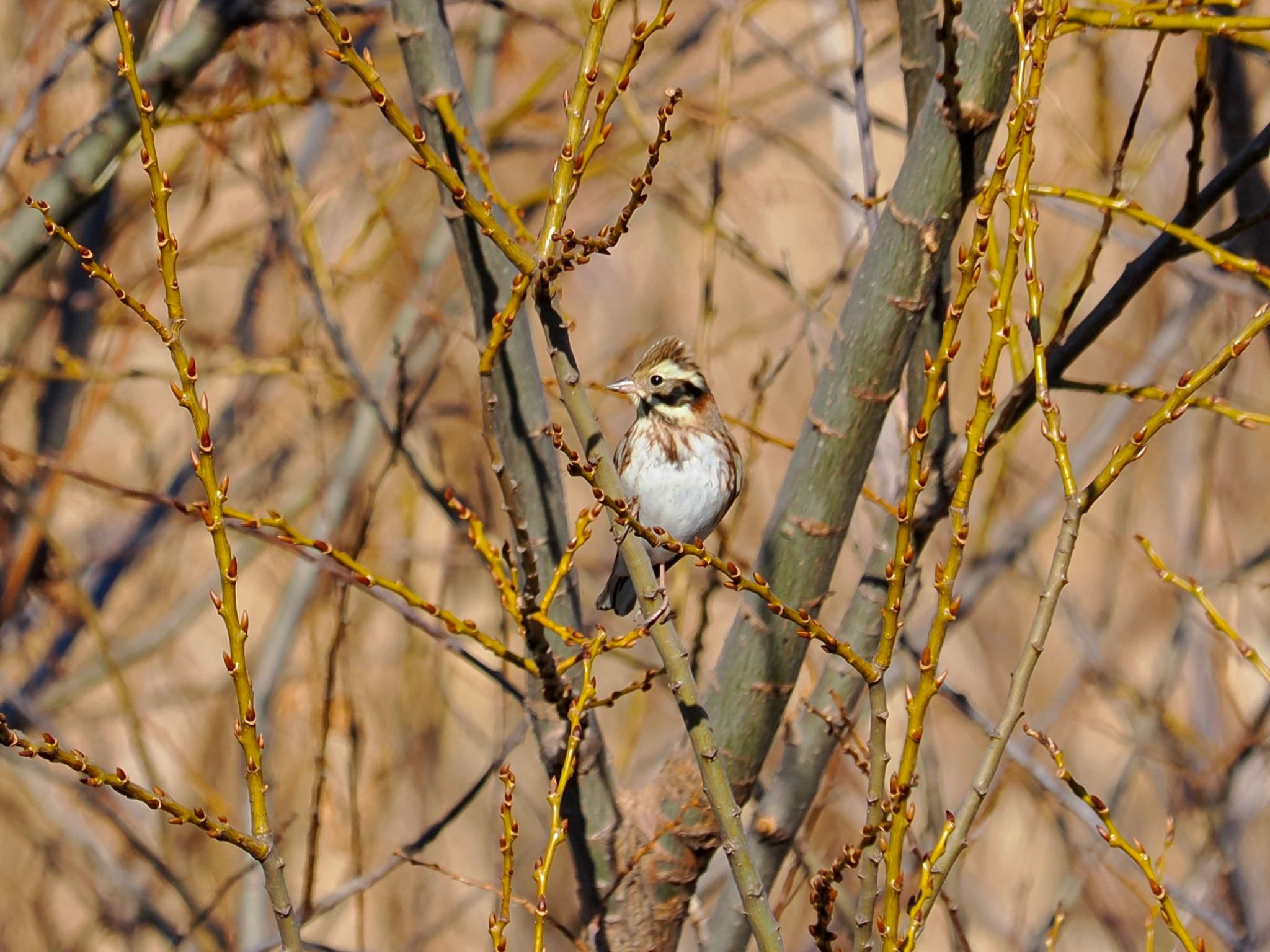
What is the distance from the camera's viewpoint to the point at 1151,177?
6926mm

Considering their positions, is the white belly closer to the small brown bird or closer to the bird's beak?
the small brown bird

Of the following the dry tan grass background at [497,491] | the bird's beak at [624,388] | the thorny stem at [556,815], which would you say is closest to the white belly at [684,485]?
the dry tan grass background at [497,491]

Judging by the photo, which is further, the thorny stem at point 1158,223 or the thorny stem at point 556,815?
the thorny stem at point 1158,223

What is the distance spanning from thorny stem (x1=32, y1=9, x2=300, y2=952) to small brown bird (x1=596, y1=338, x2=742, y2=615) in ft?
5.79

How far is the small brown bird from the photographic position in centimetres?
356

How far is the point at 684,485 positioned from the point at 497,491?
3629 mm

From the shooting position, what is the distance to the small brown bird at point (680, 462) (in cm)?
356

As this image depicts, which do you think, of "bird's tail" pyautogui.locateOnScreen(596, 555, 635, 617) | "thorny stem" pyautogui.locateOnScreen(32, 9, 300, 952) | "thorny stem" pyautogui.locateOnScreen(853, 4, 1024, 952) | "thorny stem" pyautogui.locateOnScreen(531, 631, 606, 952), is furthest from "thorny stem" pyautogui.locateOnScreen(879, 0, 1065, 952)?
"bird's tail" pyautogui.locateOnScreen(596, 555, 635, 617)

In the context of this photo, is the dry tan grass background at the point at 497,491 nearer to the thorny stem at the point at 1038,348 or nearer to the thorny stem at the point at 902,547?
the thorny stem at the point at 902,547

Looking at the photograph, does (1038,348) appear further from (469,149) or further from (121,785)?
(121,785)

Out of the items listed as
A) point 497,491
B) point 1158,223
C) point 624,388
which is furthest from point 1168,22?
point 497,491

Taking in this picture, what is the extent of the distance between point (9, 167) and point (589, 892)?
378 centimetres

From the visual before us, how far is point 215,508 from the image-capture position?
5.77 ft

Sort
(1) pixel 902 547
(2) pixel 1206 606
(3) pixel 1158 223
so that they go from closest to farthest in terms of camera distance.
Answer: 1. (1) pixel 902 547
2. (2) pixel 1206 606
3. (3) pixel 1158 223
